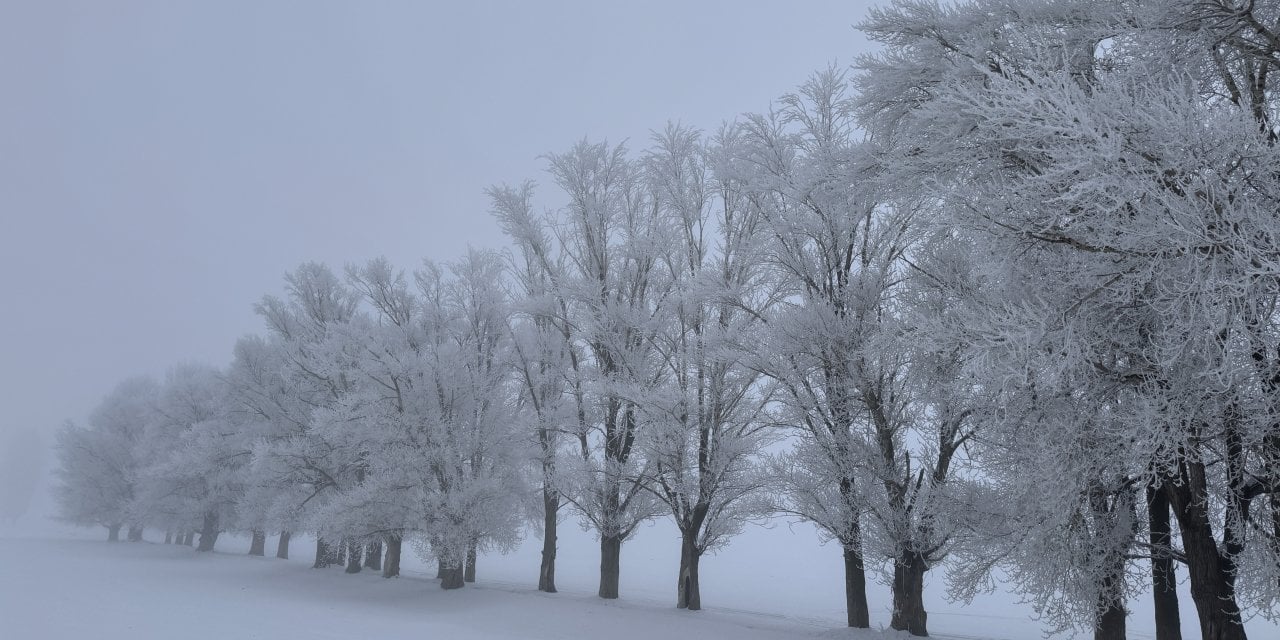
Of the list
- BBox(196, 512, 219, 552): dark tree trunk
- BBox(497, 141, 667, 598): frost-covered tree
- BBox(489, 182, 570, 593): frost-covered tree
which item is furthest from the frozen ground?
BBox(196, 512, 219, 552): dark tree trunk

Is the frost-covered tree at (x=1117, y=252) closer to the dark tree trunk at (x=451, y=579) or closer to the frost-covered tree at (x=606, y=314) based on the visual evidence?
the frost-covered tree at (x=606, y=314)

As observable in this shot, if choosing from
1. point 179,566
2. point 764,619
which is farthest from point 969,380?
point 179,566

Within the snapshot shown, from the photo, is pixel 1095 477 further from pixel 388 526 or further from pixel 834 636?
pixel 388 526

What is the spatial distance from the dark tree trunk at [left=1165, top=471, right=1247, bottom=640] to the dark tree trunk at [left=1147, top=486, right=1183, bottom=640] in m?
1.23

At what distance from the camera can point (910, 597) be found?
1217cm

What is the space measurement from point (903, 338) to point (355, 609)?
14284mm

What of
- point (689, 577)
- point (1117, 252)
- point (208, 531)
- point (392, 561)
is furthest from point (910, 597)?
point (208, 531)

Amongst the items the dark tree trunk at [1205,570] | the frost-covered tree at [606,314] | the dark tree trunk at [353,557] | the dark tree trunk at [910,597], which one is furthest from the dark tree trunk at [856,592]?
the dark tree trunk at [353,557]

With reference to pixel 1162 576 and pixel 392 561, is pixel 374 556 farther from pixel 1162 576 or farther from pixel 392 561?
pixel 1162 576

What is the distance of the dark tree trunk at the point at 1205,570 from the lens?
7.85 metres

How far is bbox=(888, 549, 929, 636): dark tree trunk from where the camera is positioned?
12.1 metres

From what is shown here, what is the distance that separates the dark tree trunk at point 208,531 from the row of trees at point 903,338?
40.0 feet

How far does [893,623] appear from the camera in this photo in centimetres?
1241

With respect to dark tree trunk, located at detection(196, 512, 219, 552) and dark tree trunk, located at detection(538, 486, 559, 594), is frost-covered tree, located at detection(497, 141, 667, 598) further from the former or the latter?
dark tree trunk, located at detection(196, 512, 219, 552)
